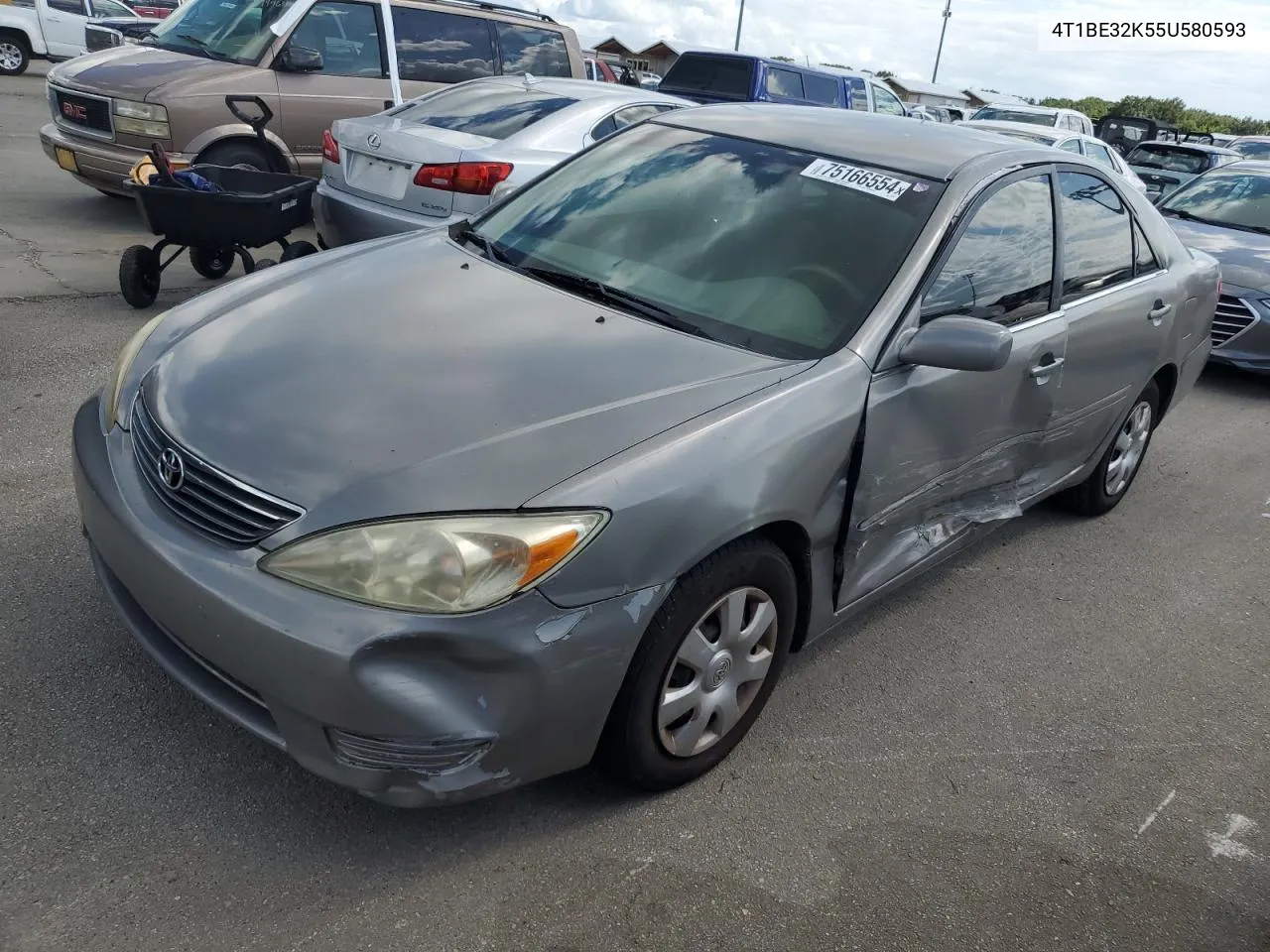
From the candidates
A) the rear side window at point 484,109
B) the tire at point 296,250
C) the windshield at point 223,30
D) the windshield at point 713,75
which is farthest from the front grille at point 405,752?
the windshield at point 713,75

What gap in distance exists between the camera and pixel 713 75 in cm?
1353

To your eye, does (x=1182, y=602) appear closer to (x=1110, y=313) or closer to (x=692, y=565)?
(x=1110, y=313)

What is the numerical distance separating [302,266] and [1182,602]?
361cm

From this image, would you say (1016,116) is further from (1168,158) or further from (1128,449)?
(1128,449)

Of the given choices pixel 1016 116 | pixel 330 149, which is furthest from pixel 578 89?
pixel 1016 116

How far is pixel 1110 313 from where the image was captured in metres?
4.01

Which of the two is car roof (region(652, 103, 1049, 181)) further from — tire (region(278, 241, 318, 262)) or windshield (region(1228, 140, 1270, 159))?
windshield (region(1228, 140, 1270, 159))

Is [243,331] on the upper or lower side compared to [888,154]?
lower

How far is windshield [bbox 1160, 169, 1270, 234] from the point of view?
8362 millimetres

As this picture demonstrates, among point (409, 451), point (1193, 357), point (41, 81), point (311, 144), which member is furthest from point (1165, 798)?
point (41, 81)

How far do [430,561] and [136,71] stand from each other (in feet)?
23.9

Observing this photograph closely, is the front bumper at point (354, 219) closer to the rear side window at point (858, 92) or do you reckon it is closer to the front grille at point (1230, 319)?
the front grille at point (1230, 319)

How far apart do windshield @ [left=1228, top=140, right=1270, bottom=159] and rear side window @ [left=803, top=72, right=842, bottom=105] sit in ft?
26.9

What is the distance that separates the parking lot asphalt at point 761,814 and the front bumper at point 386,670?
0.31m
